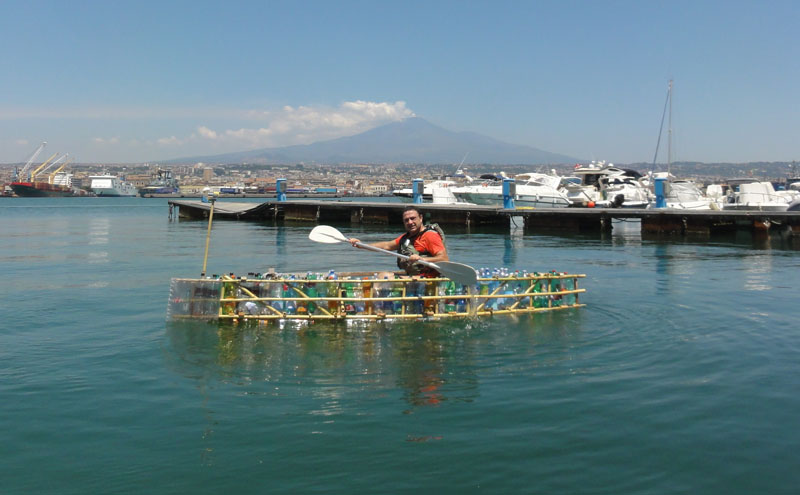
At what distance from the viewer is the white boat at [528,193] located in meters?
56.3

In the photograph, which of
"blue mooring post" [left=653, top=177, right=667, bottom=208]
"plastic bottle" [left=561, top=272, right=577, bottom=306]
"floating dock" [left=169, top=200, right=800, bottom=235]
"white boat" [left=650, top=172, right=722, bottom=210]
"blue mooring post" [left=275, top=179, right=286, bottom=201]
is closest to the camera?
"plastic bottle" [left=561, top=272, right=577, bottom=306]

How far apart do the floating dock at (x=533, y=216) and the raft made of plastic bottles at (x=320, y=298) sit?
17356mm

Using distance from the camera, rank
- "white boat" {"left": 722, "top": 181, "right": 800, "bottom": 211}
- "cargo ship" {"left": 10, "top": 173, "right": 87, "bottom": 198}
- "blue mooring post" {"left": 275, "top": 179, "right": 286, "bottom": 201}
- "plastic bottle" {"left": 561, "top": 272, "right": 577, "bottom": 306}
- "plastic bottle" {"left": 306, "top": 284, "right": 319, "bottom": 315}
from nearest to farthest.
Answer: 1. "plastic bottle" {"left": 306, "top": 284, "right": 319, "bottom": 315}
2. "plastic bottle" {"left": 561, "top": 272, "right": 577, "bottom": 306}
3. "white boat" {"left": 722, "top": 181, "right": 800, "bottom": 211}
4. "blue mooring post" {"left": 275, "top": 179, "right": 286, "bottom": 201}
5. "cargo ship" {"left": 10, "top": 173, "right": 87, "bottom": 198}

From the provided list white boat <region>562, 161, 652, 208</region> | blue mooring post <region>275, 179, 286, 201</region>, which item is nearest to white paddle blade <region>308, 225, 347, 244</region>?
white boat <region>562, 161, 652, 208</region>

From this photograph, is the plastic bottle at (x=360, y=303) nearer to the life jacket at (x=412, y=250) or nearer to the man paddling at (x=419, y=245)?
the man paddling at (x=419, y=245)

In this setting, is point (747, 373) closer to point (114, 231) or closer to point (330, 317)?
point (330, 317)

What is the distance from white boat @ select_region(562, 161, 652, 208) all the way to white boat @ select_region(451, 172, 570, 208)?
3.50ft

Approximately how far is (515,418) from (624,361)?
3.31 metres

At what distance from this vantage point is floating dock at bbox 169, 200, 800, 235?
3703 centimetres

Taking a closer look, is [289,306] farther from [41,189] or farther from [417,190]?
[41,189]

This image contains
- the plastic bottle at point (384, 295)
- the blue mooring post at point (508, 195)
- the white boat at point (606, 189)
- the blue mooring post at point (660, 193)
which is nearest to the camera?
the plastic bottle at point (384, 295)

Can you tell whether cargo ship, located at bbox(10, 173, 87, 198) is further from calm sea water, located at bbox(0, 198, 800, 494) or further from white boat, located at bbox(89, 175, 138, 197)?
calm sea water, located at bbox(0, 198, 800, 494)

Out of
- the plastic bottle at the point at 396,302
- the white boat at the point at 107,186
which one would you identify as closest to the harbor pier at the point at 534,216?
the plastic bottle at the point at 396,302

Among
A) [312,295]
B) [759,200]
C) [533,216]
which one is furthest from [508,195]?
[312,295]
